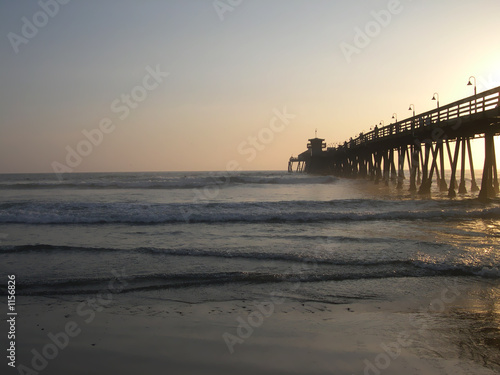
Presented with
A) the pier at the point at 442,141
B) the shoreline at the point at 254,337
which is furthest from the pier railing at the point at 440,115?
the shoreline at the point at 254,337

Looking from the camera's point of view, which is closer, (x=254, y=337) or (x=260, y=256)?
(x=254, y=337)

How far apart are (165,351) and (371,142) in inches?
1175

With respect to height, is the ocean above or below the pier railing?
below

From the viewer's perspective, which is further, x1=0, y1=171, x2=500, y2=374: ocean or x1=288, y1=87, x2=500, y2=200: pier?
x1=288, y1=87, x2=500, y2=200: pier

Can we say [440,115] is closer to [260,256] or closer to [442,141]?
[442,141]

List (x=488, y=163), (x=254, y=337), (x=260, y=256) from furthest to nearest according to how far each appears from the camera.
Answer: (x=488, y=163), (x=260, y=256), (x=254, y=337)

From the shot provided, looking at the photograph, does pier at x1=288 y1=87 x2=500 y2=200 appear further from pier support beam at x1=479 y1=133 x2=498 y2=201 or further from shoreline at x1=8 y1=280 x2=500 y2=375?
shoreline at x1=8 y1=280 x2=500 y2=375

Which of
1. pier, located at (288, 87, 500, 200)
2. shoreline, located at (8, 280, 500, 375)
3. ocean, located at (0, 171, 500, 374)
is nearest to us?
shoreline, located at (8, 280, 500, 375)

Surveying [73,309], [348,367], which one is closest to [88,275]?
[73,309]

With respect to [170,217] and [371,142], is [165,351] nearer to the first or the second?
[170,217]

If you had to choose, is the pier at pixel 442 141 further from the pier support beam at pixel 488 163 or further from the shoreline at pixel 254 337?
the shoreline at pixel 254 337

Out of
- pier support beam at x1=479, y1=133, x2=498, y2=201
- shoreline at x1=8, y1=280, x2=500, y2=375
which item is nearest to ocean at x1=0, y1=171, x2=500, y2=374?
shoreline at x1=8, y1=280, x2=500, y2=375

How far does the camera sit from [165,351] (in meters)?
3.87

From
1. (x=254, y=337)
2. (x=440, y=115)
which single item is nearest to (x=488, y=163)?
(x=440, y=115)
